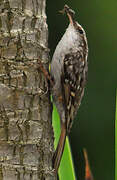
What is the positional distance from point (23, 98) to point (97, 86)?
13.1 ft

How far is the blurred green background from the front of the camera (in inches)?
254

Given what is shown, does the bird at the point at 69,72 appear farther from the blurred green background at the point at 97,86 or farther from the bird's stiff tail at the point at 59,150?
the blurred green background at the point at 97,86

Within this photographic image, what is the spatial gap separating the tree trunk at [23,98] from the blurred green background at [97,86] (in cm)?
366

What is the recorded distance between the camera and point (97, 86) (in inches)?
256

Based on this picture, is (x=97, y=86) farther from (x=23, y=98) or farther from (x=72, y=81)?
(x=23, y=98)

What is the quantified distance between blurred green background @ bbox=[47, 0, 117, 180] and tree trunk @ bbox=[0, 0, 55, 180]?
12.0 feet

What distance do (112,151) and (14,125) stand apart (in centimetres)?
422

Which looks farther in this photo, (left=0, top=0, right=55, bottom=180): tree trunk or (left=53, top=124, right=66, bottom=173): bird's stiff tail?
(left=53, top=124, right=66, bottom=173): bird's stiff tail

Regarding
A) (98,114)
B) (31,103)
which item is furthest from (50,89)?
(98,114)

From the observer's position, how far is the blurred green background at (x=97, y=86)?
645cm

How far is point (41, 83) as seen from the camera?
2.72 meters

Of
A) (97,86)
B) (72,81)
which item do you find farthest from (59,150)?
(97,86)

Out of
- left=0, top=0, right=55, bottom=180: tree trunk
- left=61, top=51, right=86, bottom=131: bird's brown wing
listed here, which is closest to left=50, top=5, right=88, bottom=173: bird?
left=61, top=51, right=86, bottom=131: bird's brown wing

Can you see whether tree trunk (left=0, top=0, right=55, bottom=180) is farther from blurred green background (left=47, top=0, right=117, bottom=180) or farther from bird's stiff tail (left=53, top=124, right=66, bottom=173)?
blurred green background (left=47, top=0, right=117, bottom=180)
